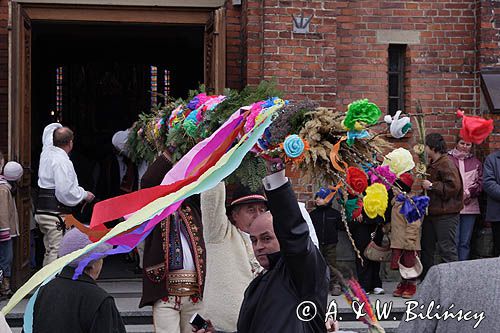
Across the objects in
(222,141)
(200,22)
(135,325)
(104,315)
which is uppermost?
(200,22)

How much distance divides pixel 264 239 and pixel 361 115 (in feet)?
2.48

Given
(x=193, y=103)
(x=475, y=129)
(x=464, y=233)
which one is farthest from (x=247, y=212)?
(x=464, y=233)

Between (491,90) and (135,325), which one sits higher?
(491,90)

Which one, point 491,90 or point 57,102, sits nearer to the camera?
point 491,90

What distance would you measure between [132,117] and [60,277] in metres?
14.9

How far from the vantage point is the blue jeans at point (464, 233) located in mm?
10531

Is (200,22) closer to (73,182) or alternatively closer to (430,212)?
(73,182)

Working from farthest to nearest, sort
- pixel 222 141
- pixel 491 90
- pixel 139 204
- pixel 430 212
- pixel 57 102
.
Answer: pixel 57 102, pixel 491 90, pixel 430 212, pixel 222 141, pixel 139 204

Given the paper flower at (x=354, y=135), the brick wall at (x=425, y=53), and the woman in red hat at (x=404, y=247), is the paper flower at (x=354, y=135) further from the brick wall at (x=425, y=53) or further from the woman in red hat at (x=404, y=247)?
the brick wall at (x=425, y=53)

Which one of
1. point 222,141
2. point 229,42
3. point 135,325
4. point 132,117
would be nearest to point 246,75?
point 229,42

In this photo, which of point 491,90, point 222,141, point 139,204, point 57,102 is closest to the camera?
point 139,204

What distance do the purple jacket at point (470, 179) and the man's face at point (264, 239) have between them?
22.4 feet

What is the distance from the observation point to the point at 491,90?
35.2ft

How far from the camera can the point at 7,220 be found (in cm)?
934
